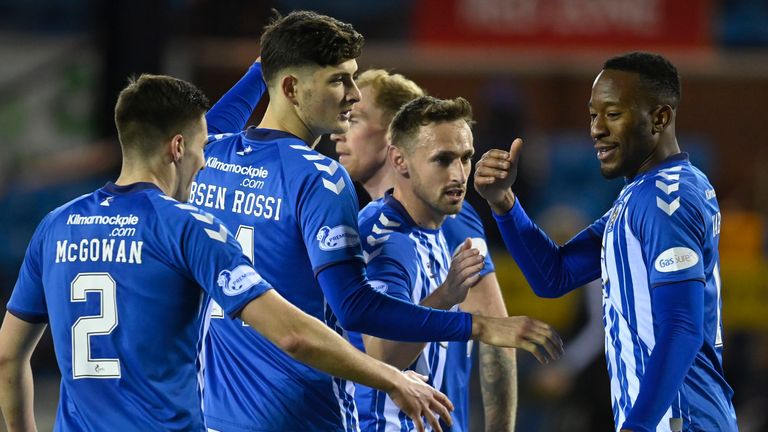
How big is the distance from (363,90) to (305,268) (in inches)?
65.1

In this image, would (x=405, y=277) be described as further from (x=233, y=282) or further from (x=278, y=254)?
(x=233, y=282)

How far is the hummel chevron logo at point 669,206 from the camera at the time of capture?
4.50 metres

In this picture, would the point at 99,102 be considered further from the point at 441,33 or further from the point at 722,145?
the point at 722,145

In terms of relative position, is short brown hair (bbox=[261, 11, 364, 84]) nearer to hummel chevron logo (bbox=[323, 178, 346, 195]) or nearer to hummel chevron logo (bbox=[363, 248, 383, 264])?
hummel chevron logo (bbox=[323, 178, 346, 195])

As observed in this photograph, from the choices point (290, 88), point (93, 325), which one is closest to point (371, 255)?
point (290, 88)

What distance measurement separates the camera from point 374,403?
553 centimetres

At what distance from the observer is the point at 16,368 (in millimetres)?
4430

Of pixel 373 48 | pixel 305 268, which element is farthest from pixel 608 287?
pixel 373 48

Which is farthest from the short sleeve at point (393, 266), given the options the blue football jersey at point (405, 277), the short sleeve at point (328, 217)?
the short sleeve at point (328, 217)

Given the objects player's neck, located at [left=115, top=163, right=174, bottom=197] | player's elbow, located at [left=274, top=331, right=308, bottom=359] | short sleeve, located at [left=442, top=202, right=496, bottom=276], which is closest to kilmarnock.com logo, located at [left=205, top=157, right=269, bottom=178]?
player's neck, located at [left=115, top=163, right=174, bottom=197]

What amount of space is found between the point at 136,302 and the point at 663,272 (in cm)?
179

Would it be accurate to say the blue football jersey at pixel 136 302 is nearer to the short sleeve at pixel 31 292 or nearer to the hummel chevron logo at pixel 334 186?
the short sleeve at pixel 31 292

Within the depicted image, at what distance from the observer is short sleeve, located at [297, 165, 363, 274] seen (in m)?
4.61

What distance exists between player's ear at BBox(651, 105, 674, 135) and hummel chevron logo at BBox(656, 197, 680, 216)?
1.36ft
